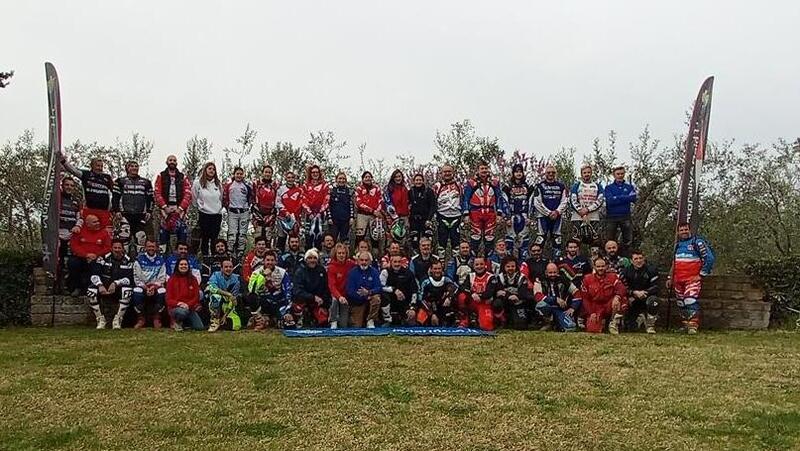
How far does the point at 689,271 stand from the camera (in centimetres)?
1062

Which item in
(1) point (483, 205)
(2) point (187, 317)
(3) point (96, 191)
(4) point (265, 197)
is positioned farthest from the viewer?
(4) point (265, 197)

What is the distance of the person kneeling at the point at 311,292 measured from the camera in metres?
10.1

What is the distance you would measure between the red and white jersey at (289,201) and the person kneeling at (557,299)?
380cm

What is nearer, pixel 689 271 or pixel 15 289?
pixel 15 289

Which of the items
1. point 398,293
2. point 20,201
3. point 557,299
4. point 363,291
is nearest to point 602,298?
point 557,299

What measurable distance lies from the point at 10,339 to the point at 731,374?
26.5ft

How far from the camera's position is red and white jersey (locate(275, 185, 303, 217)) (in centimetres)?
1148

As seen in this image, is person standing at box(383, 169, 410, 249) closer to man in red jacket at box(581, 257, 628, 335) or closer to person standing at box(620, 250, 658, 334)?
man in red jacket at box(581, 257, 628, 335)

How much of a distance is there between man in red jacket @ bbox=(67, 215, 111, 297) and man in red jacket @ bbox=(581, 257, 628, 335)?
6849 millimetres

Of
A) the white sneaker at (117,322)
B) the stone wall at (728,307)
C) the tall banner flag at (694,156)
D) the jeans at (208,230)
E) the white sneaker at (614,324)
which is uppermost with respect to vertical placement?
the tall banner flag at (694,156)

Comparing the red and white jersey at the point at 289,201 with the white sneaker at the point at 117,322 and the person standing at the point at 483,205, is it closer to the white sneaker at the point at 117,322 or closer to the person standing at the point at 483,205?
the person standing at the point at 483,205

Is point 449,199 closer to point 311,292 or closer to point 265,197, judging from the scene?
point 311,292

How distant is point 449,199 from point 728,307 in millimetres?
4474

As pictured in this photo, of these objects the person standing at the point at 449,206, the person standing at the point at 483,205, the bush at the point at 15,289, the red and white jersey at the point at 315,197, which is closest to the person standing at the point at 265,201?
the red and white jersey at the point at 315,197
